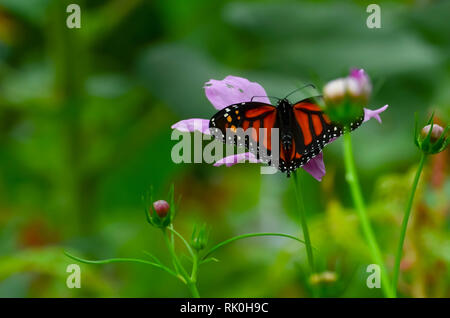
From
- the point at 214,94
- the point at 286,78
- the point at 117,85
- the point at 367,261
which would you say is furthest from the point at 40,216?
the point at 214,94

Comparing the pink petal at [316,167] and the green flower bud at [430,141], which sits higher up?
the green flower bud at [430,141]

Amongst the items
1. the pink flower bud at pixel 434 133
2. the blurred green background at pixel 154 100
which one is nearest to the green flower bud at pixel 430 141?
the pink flower bud at pixel 434 133

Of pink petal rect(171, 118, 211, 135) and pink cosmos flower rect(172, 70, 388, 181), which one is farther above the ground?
pink cosmos flower rect(172, 70, 388, 181)

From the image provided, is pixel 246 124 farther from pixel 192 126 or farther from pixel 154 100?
pixel 154 100

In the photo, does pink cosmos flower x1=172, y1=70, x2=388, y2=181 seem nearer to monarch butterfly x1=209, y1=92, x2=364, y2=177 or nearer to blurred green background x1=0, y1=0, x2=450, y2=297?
monarch butterfly x1=209, y1=92, x2=364, y2=177

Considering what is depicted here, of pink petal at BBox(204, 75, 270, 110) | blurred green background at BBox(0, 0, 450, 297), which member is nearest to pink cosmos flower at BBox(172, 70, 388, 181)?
pink petal at BBox(204, 75, 270, 110)

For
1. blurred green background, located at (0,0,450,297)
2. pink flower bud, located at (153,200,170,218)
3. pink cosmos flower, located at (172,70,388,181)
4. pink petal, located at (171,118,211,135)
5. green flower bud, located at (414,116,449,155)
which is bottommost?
pink flower bud, located at (153,200,170,218)

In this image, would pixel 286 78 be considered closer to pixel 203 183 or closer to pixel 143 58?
pixel 143 58

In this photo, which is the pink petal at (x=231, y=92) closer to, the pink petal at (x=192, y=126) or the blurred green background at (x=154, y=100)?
the pink petal at (x=192, y=126)

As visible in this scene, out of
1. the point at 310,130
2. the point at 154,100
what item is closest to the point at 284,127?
the point at 310,130
